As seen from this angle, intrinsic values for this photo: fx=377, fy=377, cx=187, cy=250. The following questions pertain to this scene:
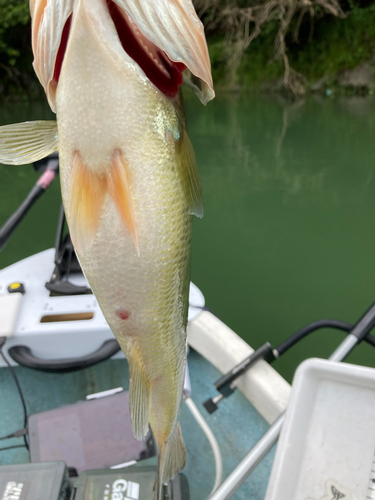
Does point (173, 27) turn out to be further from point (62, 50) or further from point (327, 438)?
point (327, 438)

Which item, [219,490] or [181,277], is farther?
[219,490]

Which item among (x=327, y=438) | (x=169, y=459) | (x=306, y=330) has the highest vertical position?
(x=327, y=438)

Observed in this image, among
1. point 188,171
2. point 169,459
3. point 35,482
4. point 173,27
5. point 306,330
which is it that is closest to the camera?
point 173,27

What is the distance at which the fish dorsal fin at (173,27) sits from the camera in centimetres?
39

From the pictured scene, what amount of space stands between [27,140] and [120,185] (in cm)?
20

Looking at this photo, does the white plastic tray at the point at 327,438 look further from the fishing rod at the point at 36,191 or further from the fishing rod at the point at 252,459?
the fishing rod at the point at 36,191

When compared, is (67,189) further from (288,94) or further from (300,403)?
(288,94)

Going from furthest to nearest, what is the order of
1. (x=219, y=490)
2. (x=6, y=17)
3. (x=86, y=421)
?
(x=6, y=17), (x=86, y=421), (x=219, y=490)

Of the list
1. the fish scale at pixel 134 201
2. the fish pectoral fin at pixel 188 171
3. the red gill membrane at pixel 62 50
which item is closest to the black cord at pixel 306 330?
the fish scale at pixel 134 201

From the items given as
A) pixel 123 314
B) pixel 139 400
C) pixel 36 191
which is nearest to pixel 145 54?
pixel 123 314

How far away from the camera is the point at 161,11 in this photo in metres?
0.39

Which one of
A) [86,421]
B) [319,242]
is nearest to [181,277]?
[86,421]

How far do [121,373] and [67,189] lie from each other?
151 cm

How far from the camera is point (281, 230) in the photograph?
4332 millimetres
